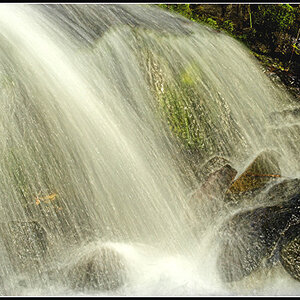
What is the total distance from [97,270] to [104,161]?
1267 mm

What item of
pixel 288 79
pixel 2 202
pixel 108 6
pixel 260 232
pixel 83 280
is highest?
pixel 108 6

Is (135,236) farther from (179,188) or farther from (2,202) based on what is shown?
(2,202)

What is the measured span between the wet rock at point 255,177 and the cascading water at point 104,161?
0.46 feet

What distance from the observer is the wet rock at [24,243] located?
14.9 ft

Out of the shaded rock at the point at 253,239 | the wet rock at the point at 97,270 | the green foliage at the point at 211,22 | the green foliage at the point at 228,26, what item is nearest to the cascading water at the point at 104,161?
the wet rock at the point at 97,270

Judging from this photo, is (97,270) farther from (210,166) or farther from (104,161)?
(210,166)

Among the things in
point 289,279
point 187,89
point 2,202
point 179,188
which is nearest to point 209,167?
point 179,188

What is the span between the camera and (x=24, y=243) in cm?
457

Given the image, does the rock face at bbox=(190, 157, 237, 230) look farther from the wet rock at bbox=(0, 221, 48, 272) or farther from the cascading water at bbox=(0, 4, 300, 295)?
the wet rock at bbox=(0, 221, 48, 272)

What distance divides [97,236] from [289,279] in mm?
2230

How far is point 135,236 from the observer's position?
4.68 m

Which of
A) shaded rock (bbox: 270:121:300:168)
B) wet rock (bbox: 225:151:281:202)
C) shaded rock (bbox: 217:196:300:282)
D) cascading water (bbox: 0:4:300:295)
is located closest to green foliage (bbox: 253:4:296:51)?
shaded rock (bbox: 270:121:300:168)

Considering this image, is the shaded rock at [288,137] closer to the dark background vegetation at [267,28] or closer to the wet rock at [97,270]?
the dark background vegetation at [267,28]

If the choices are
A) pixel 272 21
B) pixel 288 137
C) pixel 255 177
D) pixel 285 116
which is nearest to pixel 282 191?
pixel 255 177
